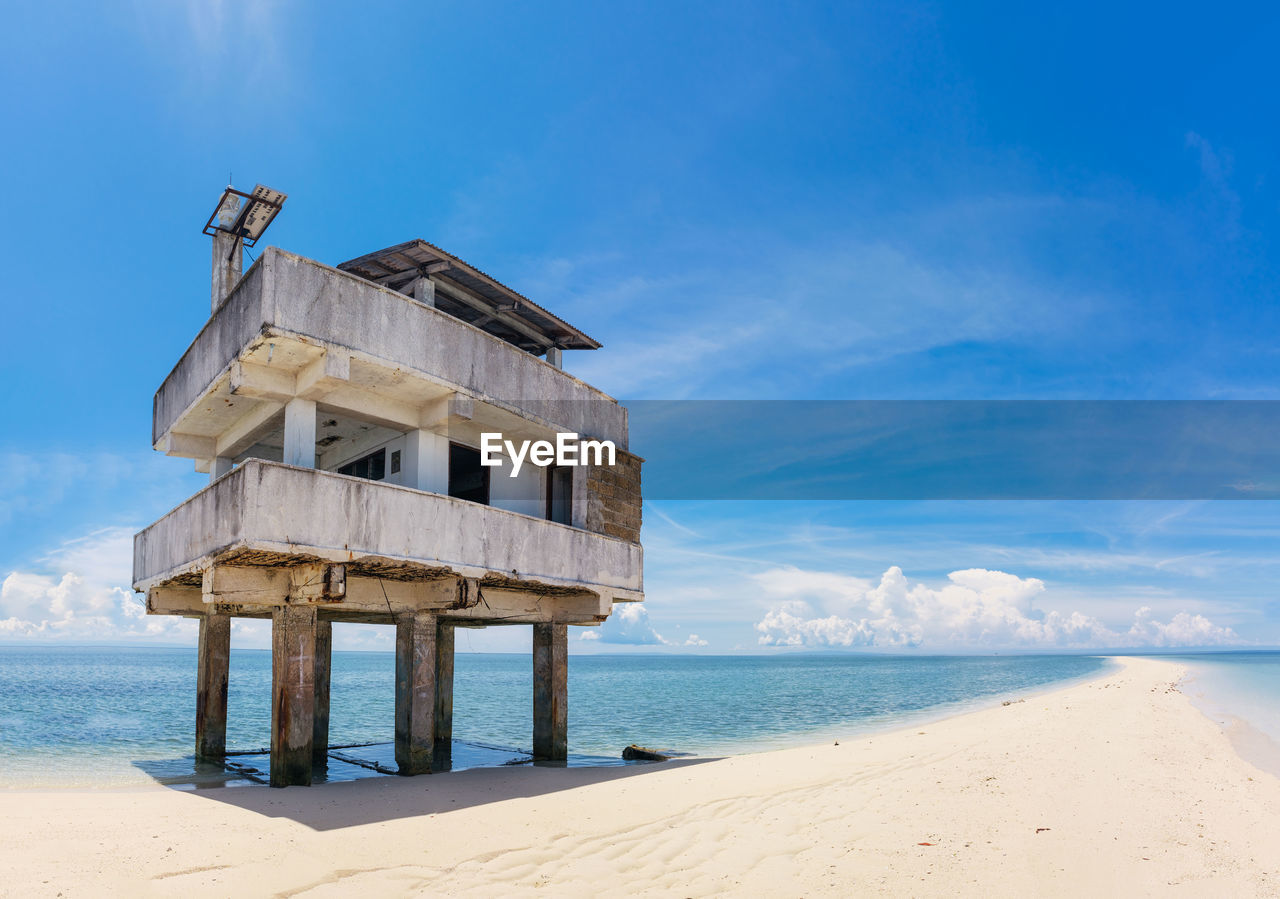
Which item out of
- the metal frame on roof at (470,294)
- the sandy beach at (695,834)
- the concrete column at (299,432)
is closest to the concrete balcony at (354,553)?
the concrete column at (299,432)

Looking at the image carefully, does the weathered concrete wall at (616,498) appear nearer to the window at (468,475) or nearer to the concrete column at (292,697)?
the window at (468,475)

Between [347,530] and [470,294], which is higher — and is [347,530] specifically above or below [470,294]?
below

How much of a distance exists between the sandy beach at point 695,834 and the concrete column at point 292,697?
0.52 meters

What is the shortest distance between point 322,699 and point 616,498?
8492mm

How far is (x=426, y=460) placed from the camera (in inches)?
595

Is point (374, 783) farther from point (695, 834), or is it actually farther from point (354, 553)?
point (695, 834)

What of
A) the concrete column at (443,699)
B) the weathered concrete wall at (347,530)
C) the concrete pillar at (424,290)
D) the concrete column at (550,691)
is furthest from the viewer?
the concrete column at (550,691)

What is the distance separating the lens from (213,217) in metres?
17.2

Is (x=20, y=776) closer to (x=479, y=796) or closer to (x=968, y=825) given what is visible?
(x=479, y=796)

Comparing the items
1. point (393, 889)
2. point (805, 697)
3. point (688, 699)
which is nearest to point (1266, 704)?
point (805, 697)

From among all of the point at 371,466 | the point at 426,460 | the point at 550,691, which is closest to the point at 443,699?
the point at 550,691

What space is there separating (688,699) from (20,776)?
4313 centimetres

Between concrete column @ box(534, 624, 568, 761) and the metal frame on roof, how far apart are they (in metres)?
6.45

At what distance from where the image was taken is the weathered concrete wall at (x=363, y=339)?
39.8 feet
